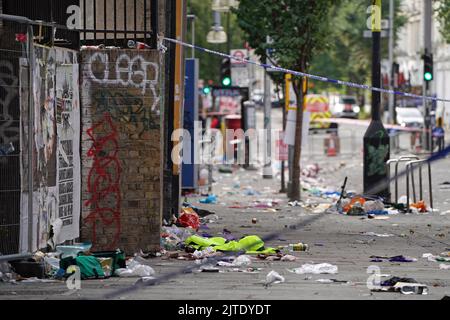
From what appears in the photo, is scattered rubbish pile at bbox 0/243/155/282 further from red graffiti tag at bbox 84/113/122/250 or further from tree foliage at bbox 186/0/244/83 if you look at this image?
tree foliage at bbox 186/0/244/83

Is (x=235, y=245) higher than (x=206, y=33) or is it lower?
lower

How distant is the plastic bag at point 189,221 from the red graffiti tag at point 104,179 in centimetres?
364

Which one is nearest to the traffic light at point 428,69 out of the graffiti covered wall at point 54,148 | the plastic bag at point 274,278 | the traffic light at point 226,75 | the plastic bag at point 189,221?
the traffic light at point 226,75

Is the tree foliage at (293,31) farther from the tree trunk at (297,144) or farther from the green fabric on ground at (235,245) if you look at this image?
the green fabric on ground at (235,245)

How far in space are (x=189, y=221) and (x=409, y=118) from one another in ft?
168

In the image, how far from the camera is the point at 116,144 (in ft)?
45.6

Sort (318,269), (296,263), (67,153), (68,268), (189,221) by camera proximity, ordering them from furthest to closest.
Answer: (189,221) → (67,153) → (296,263) → (318,269) → (68,268)

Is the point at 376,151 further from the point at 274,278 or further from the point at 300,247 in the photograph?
the point at 274,278

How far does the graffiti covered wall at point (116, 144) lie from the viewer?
13844mm

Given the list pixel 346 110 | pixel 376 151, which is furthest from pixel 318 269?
pixel 346 110

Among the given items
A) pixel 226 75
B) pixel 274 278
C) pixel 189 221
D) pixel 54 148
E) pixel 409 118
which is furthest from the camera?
pixel 409 118
